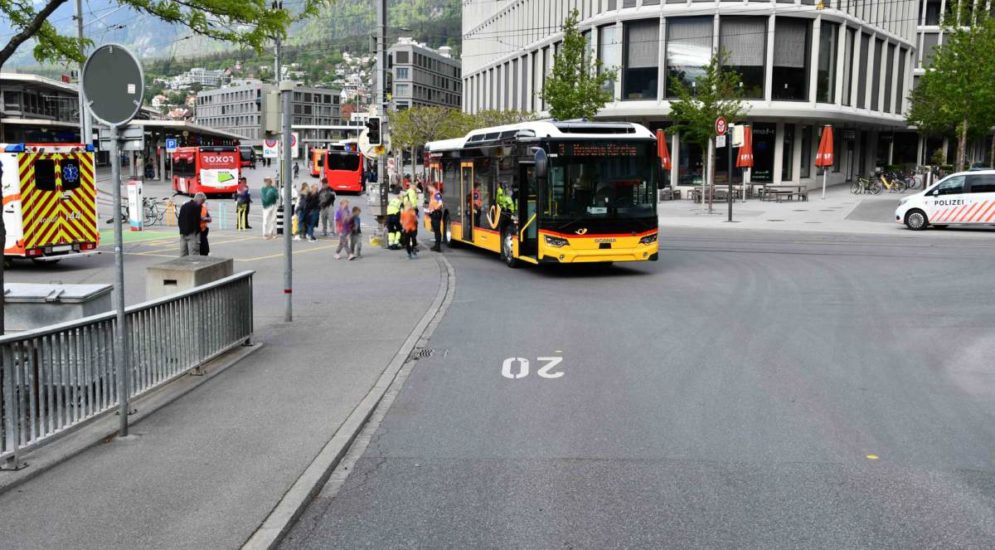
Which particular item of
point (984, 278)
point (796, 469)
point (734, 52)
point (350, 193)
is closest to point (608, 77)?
point (734, 52)

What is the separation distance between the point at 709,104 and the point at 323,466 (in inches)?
1635

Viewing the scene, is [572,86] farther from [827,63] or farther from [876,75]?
[876,75]

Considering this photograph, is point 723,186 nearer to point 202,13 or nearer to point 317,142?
point 202,13

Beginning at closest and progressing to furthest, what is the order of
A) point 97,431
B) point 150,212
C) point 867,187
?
point 97,431, point 150,212, point 867,187

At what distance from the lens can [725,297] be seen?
50.9 ft

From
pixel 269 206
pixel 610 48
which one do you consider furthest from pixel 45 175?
pixel 610 48

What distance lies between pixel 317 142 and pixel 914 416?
6956 inches

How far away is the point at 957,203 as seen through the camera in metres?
29.0

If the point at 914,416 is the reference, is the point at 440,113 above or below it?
above

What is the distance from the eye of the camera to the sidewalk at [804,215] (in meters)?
32.2

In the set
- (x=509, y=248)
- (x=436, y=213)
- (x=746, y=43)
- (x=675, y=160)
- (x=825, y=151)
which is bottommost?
(x=509, y=248)

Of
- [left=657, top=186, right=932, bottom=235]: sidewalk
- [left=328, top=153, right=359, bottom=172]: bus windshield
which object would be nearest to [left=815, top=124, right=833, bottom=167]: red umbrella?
[left=657, top=186, right=932, bottom=235]: sidewalk

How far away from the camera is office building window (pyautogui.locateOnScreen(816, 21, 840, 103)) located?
177 feet

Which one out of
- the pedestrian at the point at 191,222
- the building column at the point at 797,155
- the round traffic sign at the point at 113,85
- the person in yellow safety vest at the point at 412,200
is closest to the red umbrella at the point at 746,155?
the building column at the point at 797,155
